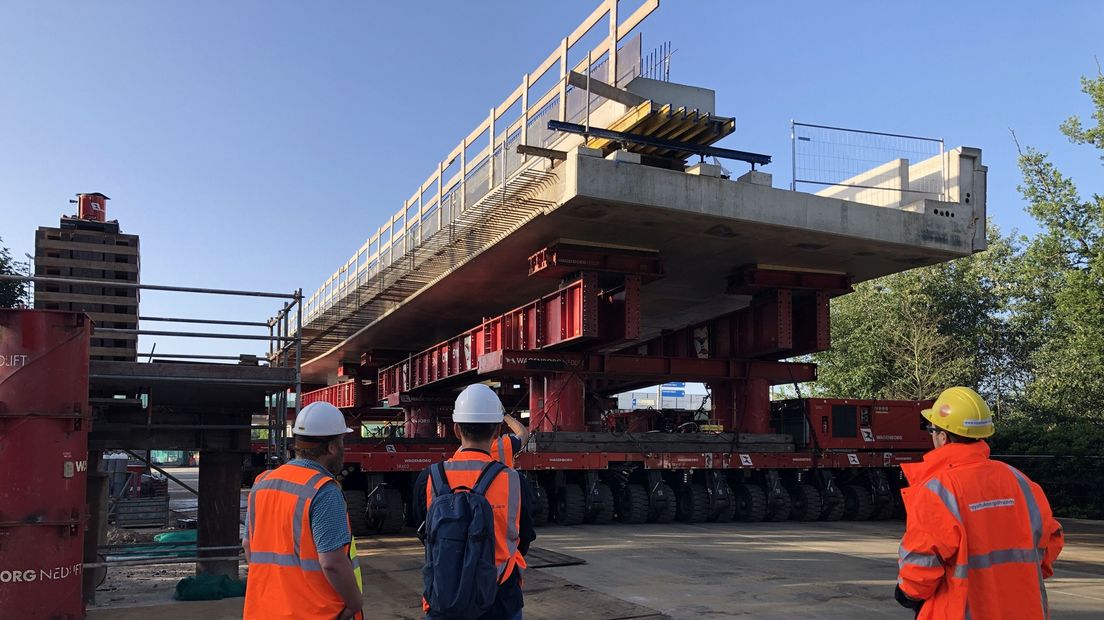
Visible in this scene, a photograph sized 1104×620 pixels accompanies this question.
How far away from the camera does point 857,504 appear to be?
1919cm

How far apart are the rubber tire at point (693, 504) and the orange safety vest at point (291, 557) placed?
47.4 feet

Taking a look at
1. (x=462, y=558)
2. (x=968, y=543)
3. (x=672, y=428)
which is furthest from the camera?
(x=672, y=428)

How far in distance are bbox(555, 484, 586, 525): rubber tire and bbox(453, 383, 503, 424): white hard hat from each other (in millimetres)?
12512

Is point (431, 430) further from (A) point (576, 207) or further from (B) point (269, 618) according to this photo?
(B) point (269, 618)

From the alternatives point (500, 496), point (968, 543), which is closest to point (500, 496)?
point (500, 496)

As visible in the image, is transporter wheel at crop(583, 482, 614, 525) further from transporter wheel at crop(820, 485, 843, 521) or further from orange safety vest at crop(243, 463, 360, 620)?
orange safety vest at crop(243, 463, 360, 620)

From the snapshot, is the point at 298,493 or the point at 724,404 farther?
the point at 724,404

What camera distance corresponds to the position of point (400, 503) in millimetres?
15602

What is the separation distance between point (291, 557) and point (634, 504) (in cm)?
1387

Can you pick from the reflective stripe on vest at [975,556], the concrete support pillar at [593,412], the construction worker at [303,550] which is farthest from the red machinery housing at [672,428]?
the reflective stripe on vest at [975,556]

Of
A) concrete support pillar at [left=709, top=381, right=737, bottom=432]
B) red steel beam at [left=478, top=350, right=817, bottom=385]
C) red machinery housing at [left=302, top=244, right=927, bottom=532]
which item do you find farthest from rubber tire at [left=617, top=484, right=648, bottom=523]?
concrete support pillar at [left=709, top=381, right=737, bottom=432]

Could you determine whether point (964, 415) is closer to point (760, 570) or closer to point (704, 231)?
point (760, 570)

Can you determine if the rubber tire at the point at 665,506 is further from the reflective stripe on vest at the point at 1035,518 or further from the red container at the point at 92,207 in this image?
the reflective stripe on vest at the point at 1035,518

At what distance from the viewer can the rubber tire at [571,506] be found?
16.4m
